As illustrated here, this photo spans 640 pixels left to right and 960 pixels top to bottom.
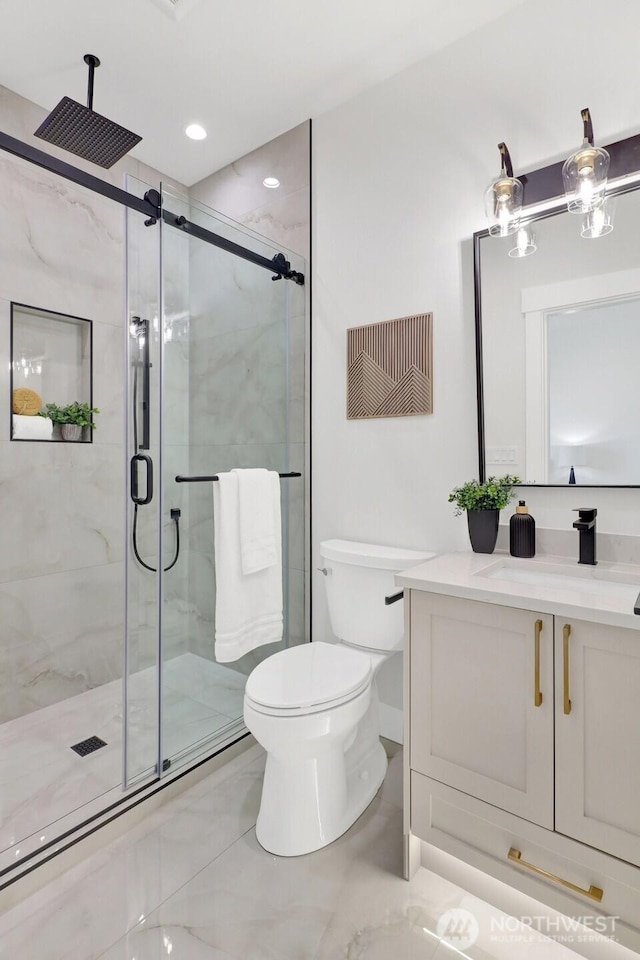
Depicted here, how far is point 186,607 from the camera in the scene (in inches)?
69.8

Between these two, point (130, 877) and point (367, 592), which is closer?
point (130, 877)

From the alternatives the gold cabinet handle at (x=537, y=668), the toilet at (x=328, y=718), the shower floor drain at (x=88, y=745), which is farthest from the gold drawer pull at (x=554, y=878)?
the shower floor drain at (x=88, y=745)

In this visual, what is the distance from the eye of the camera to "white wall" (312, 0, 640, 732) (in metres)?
1.60

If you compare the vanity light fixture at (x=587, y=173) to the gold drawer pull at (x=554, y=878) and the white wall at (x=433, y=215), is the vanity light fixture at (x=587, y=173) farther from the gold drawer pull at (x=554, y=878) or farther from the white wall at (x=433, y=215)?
the gold drawer pull at (x=554, y=878)

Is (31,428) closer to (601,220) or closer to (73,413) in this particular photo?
(73,413)

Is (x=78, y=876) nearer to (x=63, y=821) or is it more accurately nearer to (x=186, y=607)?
(x=63, y=821)

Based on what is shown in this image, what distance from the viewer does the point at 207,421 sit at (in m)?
1.86

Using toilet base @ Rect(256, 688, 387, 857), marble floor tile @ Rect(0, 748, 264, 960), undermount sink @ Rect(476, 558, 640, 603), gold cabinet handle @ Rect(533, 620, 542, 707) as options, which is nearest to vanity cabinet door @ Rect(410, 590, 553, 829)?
gold cabinet handle @ Rect(533, 620, 542, 707)

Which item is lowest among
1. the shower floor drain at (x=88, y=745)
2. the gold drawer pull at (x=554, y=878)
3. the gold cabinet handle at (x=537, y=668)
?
the shower floor drain at (x=88, y=745)

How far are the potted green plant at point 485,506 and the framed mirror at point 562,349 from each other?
0.06 meters

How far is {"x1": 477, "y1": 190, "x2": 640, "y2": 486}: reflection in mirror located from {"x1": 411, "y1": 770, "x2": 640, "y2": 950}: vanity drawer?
0.98 meters

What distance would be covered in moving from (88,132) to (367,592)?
6.51ft

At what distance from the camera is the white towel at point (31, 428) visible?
2123 mm

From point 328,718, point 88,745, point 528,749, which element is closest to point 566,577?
point 528,749
